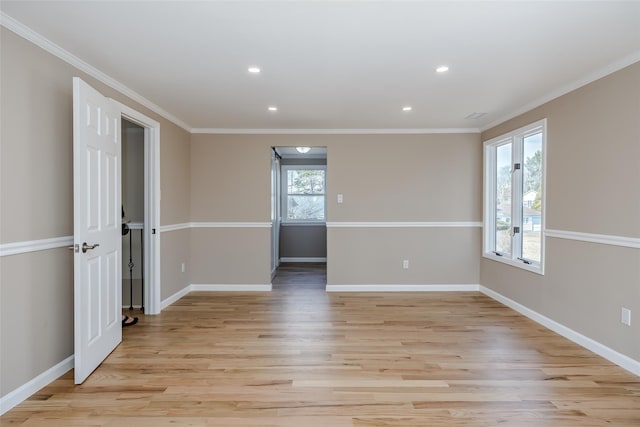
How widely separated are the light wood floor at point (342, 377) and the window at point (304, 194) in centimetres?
402

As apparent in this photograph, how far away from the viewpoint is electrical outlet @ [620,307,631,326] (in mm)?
2637

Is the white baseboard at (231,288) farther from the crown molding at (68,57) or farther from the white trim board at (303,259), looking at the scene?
the white trim board at (303,259)

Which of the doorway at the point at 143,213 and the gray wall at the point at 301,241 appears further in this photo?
the gray wall at the point at 301,241

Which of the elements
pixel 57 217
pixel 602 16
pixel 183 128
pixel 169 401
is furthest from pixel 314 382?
pixel 183 128

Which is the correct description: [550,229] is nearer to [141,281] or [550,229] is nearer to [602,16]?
[602,16]

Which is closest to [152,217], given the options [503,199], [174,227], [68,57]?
[174,227]

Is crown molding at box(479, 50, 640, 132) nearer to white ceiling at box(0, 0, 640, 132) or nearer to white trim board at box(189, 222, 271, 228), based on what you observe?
white ceiling at box(0, 0, 640, 132)

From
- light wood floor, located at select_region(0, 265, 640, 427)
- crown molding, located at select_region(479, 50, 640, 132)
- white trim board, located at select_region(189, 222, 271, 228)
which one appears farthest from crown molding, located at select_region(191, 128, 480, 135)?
light wood floor, located at select_region(0, 265, 640, 427)

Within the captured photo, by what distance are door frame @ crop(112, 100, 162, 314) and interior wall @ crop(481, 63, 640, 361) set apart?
4136mm

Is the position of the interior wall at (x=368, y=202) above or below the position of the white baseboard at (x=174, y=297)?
above

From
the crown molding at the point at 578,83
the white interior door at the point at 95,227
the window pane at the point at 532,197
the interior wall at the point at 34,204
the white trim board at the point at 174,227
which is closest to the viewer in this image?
the interior wall at the point at 34,204

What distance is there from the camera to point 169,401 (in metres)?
2.20

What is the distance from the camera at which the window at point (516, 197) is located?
3766 millimetres

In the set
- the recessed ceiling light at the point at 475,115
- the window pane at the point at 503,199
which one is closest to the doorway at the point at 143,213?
the recessed ceiling light at the point at 475,115
